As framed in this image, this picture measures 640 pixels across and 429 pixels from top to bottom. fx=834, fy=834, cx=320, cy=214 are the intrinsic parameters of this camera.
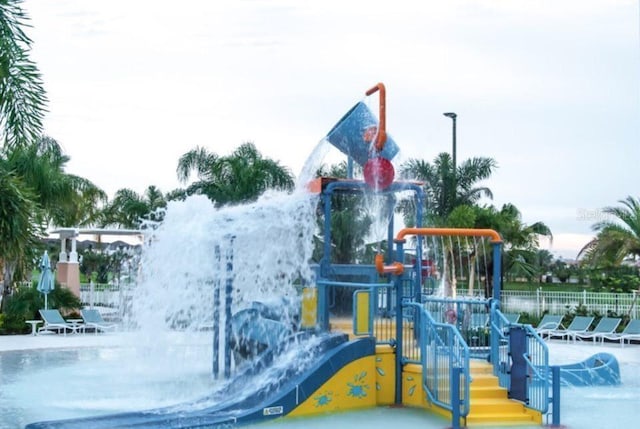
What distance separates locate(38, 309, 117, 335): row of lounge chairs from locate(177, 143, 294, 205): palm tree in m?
7.56

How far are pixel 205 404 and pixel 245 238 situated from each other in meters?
2.86

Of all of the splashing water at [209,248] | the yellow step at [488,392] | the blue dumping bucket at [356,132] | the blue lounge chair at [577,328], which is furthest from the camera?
the blue lounge chair at [577,328]

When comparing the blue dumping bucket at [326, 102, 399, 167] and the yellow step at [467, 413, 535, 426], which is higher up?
the blue dumping bucket at [326, 102, 399, 167]

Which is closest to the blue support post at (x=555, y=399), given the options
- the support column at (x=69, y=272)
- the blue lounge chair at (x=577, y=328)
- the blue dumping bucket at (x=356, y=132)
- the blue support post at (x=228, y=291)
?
the blue dumping bucket at (x=356, y=132)

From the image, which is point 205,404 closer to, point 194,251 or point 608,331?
point 194,251

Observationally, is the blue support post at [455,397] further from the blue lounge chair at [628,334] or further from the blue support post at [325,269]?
the blue lounge chair at [628,334]

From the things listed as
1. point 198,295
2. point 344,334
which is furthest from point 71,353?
point 344,334

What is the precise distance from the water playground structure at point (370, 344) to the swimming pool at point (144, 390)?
349 millimetres

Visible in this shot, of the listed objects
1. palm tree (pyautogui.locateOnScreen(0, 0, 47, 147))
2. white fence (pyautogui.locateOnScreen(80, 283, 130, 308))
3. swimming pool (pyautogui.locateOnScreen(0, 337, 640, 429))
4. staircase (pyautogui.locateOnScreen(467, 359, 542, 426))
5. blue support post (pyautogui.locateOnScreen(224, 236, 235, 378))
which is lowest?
swimming pool (pyautogui.locateOnScreen(0, 337, 640, 429))

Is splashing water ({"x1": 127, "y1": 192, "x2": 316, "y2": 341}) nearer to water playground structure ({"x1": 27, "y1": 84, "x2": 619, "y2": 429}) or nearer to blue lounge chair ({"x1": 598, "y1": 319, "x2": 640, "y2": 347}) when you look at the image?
water playground structure ({"x1": 27, "y1": 84, "x2": 619, "y2": 429})

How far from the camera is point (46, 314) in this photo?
72.3 ft

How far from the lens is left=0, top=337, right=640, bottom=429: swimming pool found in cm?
1087

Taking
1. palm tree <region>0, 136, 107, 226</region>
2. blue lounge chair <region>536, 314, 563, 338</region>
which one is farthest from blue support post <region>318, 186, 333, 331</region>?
blue lounge chair <region>536, 314, 563, 338</region>

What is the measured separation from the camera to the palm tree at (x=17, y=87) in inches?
304
